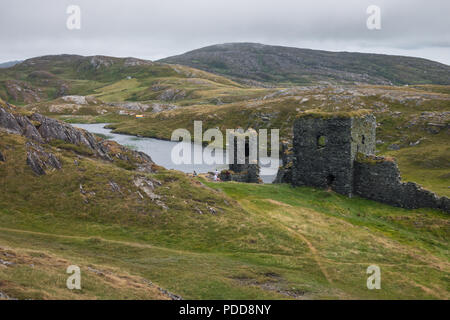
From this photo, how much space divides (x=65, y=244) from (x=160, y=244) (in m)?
6.07

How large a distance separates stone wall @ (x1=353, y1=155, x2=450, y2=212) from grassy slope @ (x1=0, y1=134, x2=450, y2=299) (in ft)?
4.84

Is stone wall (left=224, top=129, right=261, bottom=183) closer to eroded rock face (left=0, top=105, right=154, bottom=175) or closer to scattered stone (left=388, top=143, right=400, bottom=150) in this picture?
eroded rock face (left=0, top=105, right=154, bottom=175)

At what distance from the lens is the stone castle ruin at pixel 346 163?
38594 millimetres

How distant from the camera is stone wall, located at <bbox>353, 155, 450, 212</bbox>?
36656 millimetres

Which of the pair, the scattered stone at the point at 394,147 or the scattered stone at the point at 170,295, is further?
the scattered stone at the point at 394,147

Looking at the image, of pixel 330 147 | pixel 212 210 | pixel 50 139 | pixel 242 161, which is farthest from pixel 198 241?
pixel 242 161

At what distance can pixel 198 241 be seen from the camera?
26.1 metres

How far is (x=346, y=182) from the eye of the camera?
132 feet

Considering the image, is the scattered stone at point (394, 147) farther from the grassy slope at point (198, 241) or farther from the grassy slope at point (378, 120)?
the grassy slope at point (198, 241)

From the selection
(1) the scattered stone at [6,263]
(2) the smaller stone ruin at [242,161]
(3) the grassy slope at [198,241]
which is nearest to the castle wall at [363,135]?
(3) the grassy slope at [198,241]

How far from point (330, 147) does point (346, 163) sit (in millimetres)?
2490

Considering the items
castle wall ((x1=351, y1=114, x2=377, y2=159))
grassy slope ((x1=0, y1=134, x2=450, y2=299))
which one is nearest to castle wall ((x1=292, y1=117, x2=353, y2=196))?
castle wall ((x1=351, y1=114, x2=377, y2=159))

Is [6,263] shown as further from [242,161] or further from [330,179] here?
[242,161]

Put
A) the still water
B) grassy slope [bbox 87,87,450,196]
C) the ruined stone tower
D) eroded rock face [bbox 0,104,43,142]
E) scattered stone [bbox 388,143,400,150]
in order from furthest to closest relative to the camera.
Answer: scattered stone [bbox 388,143,400,150] → the still water → grassy slope [bbox 87,87,450,196] → the ruined stone tower → eroded rock face [bbox 0,104,43,142]
